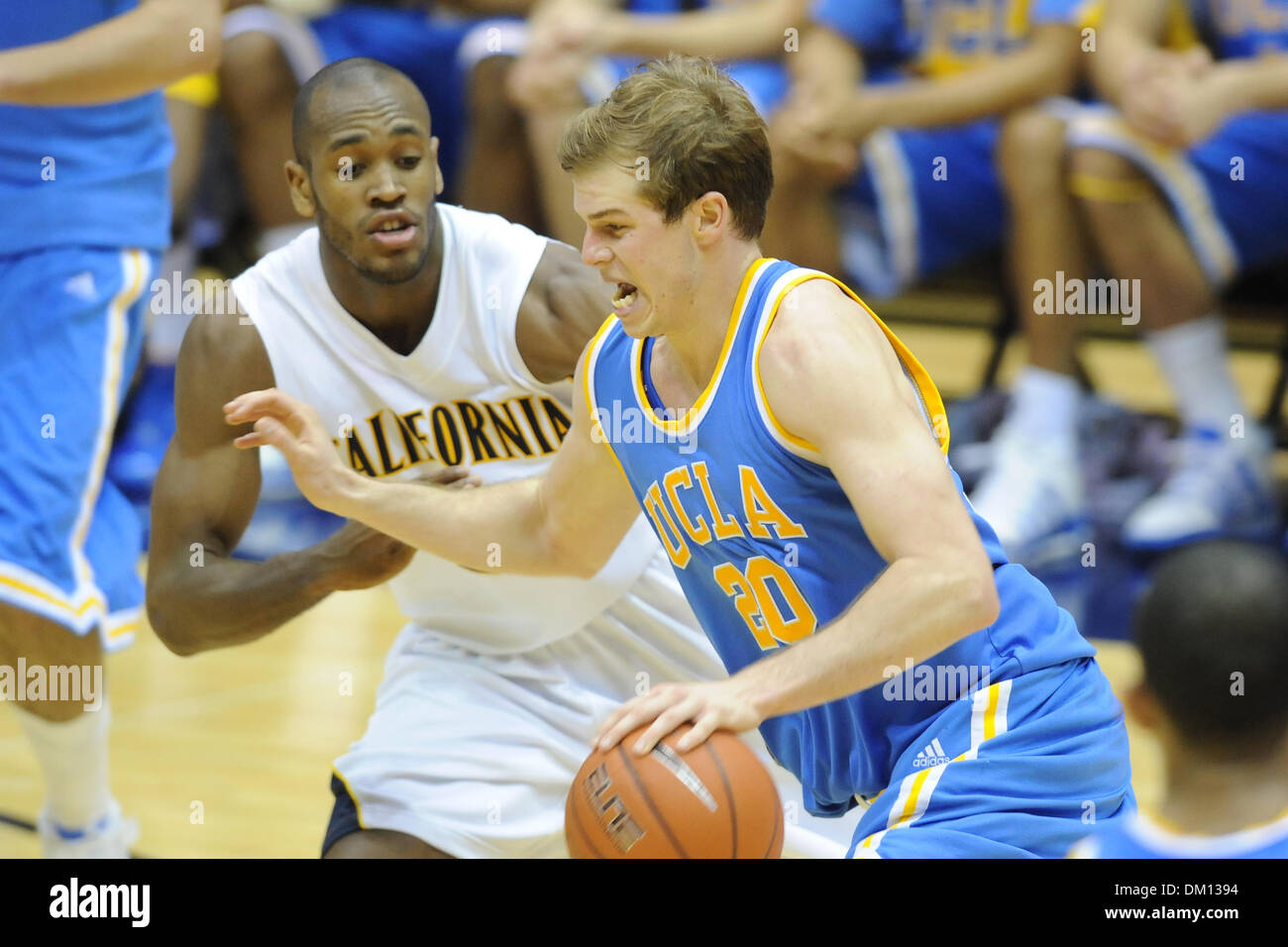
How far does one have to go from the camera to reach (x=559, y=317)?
10.9ft

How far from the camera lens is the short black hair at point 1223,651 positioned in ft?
6.69

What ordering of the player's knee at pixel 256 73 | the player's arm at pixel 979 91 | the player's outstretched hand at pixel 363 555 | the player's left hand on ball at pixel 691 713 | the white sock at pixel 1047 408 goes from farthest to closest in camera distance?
the player's knee at pixel 256 73
the player's arm at pixel 979 91
the white sock at pixel 1047 408
the player's outstretched hand at pixel 363 555
the player's left hand on ball at pixel 691 713

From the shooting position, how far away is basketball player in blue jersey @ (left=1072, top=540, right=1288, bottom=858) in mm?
2037

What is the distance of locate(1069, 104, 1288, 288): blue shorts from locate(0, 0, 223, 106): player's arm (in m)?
3.67

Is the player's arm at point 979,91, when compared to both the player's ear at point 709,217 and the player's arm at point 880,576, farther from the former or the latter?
the player's arm at point 880,576

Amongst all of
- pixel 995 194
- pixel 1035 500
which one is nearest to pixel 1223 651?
pixel 1035 500

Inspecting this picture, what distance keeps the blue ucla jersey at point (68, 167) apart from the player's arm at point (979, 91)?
10.7 feet

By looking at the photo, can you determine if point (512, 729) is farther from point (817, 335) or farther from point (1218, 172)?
point (1218, 172)

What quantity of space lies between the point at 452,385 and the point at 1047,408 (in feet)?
12.1

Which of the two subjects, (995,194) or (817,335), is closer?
(817,335)

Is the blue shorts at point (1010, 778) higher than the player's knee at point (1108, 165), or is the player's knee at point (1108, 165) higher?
the player's knee at point (1108, 165)

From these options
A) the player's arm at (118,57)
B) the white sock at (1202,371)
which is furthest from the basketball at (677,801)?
the white sock at (1202,371)

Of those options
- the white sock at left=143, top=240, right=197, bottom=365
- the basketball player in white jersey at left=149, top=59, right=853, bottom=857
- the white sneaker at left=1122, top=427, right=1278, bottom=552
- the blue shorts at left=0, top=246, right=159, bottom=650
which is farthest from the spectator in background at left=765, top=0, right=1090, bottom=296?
the basketball player in white jersey at left=149, top=59, right=853, bottom=857
